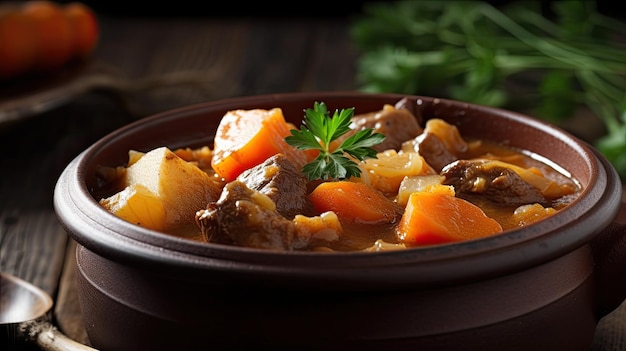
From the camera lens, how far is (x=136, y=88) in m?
5.40

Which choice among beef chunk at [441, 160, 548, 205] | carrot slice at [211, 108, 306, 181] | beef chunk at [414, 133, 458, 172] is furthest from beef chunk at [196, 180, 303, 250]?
beef chunk at [414, 133, 458, 172]

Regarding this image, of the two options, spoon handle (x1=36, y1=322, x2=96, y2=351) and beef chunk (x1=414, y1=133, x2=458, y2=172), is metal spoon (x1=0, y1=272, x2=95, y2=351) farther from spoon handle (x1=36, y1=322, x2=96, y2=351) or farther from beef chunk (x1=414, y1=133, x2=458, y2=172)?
beef chunk (x1=414, y1=133, x2=458, y2=172)

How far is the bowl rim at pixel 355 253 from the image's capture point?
1976mm

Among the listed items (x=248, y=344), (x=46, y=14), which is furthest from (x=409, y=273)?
(x=46, y=14)

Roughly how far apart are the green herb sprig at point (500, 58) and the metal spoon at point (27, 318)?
2441mm

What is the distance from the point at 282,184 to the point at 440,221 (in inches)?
16.6

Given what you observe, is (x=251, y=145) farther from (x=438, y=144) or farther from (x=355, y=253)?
(x=355, y=253)

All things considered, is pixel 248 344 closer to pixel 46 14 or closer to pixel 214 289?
pixel 214 289

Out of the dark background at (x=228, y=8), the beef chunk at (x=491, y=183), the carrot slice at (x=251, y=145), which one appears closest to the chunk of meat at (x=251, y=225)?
the carrot slice at (x=251, y=145)

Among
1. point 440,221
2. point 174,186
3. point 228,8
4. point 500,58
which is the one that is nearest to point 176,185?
point 174,186

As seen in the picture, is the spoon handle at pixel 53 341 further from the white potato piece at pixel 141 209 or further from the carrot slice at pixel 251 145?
the carrot slice at pixel 251 145

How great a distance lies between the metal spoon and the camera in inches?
105

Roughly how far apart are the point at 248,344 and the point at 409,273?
1.29 feet

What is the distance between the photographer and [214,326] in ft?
6.91
